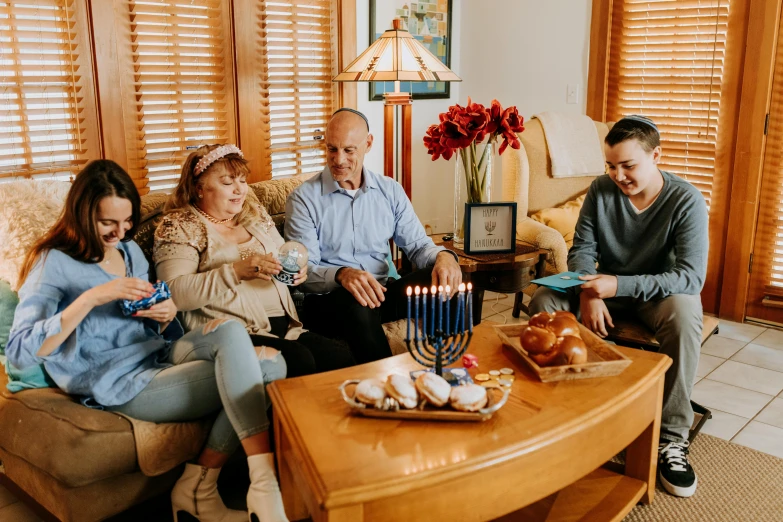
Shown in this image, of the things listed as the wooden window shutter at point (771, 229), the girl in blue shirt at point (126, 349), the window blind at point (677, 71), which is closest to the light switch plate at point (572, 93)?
the window blind at point (677, 71)

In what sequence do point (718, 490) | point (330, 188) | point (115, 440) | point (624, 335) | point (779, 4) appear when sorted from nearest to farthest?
point (115, 440), point (718, 490), point (624, 335), point (330, 188), point (779, 4)

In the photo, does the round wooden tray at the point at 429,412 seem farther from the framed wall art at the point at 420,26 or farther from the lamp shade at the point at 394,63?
the framed wall art at the point at 420,26

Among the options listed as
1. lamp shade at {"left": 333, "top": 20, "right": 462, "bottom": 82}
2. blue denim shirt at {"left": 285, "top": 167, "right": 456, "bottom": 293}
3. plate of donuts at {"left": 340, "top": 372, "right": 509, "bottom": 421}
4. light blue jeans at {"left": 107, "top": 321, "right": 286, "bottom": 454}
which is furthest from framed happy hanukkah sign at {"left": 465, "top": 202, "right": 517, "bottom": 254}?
plate of donuts at {"left": 340, "top": 372, "right": 509, "bottom": 421}

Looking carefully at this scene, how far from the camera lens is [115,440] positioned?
1825 mm

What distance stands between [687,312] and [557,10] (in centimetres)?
249

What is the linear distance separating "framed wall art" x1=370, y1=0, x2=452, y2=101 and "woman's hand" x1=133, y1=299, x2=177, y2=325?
227 centimetres

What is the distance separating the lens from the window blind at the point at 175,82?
2.84m

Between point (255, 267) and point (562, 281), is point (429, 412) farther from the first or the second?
point (562, 281)

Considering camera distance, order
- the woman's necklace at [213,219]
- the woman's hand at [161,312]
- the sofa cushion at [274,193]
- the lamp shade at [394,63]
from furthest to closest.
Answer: the lamp shade at [394,63]
the sofa cushion at [274,193]
the woman's necklace at [213,219]
the woman's hand at [161,312]

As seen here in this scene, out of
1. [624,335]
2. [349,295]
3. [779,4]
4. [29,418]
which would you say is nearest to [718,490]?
[624,335]

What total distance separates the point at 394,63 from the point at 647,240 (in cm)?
130

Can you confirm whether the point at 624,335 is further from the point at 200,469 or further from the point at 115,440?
the point at 115,440

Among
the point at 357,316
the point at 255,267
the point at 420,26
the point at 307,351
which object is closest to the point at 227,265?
the point at 255,267

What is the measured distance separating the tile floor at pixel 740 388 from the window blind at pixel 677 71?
2.52 feet
